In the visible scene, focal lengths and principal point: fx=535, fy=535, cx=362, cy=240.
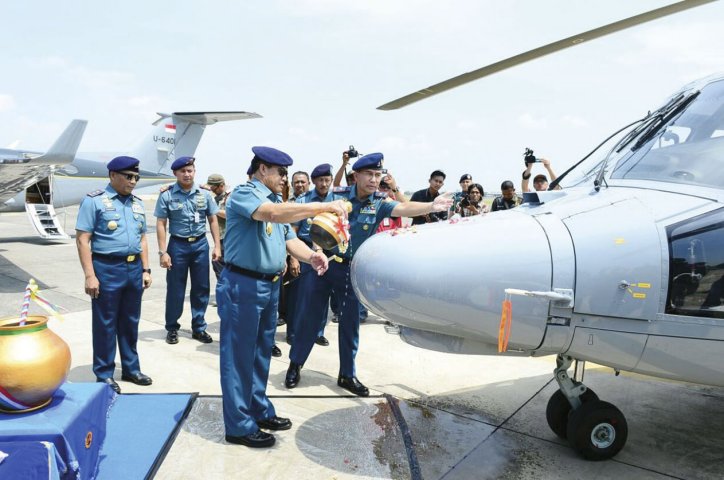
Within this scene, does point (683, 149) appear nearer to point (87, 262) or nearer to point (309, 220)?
point (309, 220)

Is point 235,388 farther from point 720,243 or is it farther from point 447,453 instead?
point 720,243

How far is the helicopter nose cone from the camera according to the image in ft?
8.30

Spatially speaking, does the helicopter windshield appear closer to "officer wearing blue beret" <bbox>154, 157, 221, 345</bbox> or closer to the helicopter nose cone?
the helicopter nose cone

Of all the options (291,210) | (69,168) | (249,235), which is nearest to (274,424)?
(249,235)

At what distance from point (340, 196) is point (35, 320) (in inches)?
94.4

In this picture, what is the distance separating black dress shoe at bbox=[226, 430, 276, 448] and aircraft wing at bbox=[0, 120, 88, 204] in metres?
6.58

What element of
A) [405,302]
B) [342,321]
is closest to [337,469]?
[405,302]

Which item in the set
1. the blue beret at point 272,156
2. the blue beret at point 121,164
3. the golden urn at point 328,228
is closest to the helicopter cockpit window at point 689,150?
the golden urn at point 328,228

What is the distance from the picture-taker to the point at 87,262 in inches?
149

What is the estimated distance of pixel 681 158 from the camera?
2.80 metres

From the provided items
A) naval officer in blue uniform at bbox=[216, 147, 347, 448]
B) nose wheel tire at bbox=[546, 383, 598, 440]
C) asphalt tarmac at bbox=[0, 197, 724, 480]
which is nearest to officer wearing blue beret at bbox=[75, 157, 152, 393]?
asphalt tarmac at bbox=[0, 197, 724, 480]

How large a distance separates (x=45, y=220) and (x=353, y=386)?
39.1 feet

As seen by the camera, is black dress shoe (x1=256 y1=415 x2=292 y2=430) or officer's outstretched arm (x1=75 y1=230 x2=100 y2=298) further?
officer's outstretched arm (x1=75 y1=230 x2=100 y2=298)

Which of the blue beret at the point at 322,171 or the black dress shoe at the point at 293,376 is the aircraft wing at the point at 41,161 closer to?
the blue beret at the point at 322,171
